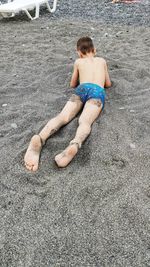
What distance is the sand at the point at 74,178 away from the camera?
268 centimetres

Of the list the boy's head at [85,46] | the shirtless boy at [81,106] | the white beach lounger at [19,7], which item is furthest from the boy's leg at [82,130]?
the white beach lounger at [19,7]

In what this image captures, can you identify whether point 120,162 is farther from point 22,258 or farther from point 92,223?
point 22,258

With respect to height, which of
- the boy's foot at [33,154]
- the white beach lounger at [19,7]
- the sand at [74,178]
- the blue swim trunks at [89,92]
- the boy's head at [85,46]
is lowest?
the white beach lounger at [19,7]

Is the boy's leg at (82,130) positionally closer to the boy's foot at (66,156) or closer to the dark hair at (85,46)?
the boy's foot at (66,156)

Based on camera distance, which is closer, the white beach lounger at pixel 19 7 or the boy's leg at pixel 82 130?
the boy's leg at pixel 82 130

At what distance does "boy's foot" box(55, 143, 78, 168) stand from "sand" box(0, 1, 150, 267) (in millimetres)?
64

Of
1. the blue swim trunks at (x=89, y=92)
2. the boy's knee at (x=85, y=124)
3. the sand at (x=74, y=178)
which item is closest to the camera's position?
the sand at (x=74, y=178)

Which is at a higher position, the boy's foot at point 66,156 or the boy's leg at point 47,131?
the boy's foot at point 66,156

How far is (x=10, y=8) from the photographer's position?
8828 millimetres

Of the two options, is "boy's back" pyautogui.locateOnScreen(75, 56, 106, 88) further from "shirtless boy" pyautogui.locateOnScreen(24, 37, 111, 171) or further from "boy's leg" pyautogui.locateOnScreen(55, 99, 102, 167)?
"boy's leg" pyautogui.locateOnScreen(55, 99, 102, 167)

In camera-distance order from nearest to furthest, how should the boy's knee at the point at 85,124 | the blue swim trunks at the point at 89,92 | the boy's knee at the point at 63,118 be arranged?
the boy's knee at the point at 85,124, the boy's knee at the point at 63,118, the blue swim trunks at the point at 89,92

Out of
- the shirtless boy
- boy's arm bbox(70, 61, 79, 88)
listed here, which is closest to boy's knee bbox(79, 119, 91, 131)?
the shirtless boy

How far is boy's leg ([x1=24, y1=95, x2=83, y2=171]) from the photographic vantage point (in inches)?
137

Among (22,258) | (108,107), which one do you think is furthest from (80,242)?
(108,107)
